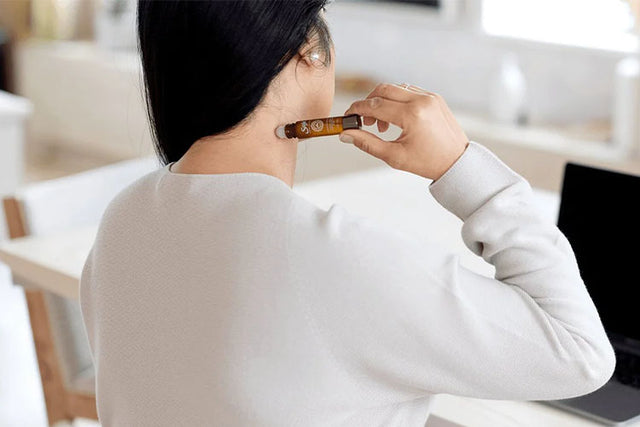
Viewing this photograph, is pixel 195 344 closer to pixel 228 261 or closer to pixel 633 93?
pixel 228 261

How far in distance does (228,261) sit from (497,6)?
3548 mm

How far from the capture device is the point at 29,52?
5.90 m

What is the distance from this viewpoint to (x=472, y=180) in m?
1.03

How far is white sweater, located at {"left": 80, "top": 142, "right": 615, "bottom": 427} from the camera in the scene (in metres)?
0.92

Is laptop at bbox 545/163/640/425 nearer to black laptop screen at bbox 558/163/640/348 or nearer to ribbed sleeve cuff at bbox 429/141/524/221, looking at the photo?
black laptop screen at bbox 558/163/640/348

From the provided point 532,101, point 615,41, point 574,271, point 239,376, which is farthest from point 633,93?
point 239,376

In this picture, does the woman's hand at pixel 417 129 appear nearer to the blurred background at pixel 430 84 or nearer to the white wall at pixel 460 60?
the blurred background at pixel 430 84

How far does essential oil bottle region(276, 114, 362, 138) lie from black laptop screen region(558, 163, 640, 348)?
605 mm

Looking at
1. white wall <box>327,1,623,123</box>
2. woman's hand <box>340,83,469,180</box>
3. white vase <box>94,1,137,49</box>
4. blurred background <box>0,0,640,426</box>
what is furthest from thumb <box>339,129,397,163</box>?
white vase <box>94,1,137,49</box>

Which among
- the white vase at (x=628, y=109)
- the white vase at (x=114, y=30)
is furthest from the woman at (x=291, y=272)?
the white vase at (x=114, y=30)

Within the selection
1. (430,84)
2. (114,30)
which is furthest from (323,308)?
(114,30)

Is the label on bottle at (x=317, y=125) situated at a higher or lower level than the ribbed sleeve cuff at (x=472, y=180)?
higher

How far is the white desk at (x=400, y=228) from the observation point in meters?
1.32

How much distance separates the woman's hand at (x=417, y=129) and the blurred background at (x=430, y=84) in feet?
6.59
